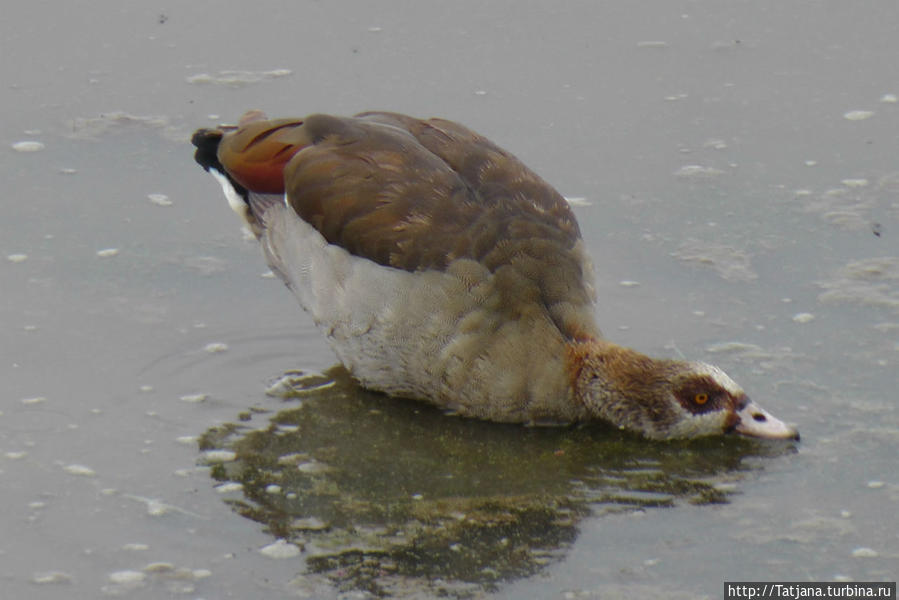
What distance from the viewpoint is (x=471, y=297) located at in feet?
22.9

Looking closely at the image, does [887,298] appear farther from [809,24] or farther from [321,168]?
[809,24]

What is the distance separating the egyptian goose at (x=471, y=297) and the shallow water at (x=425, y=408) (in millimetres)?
163

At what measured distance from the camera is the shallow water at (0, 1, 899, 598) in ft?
19.8

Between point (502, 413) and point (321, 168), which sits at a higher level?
point (321, 168)

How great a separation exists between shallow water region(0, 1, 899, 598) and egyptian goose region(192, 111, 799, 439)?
0.16 metres

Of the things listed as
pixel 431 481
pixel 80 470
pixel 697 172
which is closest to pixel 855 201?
pixel 697 172

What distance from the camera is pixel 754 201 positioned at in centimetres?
888

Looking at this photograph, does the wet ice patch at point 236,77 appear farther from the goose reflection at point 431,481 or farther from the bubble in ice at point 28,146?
the goose reflection at point 431,481

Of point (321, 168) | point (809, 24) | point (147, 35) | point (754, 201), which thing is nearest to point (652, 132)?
point (754, 201)

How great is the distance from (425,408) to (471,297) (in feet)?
1.99

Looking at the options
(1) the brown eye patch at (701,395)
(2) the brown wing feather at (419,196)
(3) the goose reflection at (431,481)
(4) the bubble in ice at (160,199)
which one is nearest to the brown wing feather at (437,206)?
(2) the brown wing feather at (419,196)

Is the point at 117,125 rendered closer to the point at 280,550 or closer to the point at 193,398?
the point at 193,398

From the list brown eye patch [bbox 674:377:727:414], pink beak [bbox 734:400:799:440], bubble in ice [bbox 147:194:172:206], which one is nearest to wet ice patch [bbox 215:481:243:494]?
brown eye patch [bbox 674:377:727:414]

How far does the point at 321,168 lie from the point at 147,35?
12.7 ft
